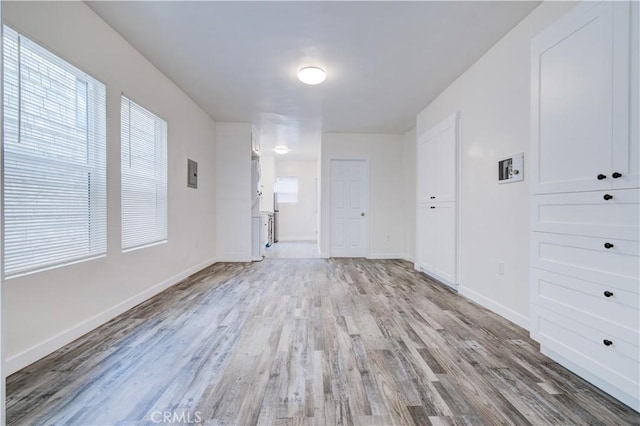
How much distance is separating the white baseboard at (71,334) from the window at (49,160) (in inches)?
18.9

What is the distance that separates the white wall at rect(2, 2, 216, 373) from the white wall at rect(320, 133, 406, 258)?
2.59 metres

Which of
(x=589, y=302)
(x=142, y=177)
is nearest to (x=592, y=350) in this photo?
(x=589, y=302)

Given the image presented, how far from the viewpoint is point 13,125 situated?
174 cm

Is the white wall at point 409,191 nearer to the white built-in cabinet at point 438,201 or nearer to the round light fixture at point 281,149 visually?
the white built-in cabinet at point 438,201

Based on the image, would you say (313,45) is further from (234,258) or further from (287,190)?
(287,190)

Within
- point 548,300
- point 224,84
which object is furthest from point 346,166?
point 548,300

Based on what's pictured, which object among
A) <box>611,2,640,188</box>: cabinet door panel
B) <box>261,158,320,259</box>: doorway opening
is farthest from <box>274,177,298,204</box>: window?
<box>611,2,640,188</box>: cabinet door panel

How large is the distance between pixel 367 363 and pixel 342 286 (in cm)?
185

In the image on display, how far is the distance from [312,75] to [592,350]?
10.4 ft

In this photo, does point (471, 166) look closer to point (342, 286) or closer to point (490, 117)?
point (490, 117)

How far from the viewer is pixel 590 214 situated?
1585 millimetres

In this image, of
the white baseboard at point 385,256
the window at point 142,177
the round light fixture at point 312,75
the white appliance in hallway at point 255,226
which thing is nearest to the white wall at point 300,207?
the white baseboard at point 385,256

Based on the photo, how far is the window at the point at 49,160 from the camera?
1727mm

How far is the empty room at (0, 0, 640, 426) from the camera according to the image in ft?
4.73
